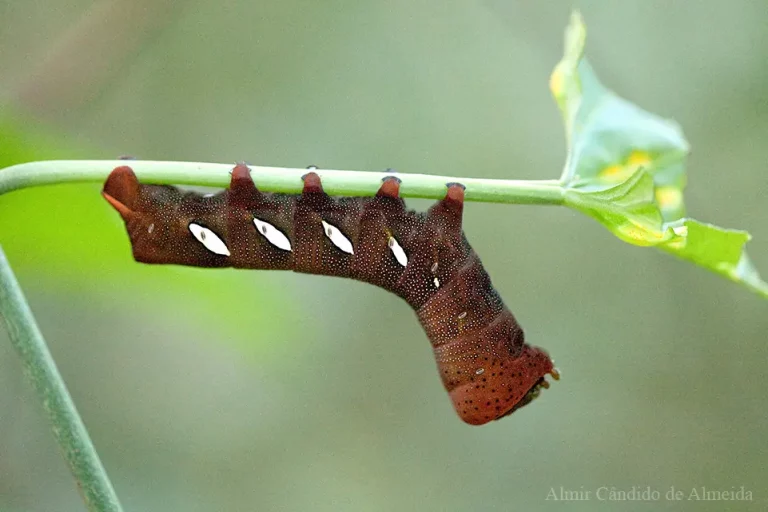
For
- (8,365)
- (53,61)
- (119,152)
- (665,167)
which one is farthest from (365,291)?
(665,167)

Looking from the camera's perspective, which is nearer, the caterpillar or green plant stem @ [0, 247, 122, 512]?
green plant stem @ [0, 247, 122, 512]

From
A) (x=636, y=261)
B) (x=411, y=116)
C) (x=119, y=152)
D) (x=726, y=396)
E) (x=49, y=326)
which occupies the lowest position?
(x=726, y=396)

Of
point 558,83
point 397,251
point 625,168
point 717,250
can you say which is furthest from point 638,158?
point 397,251

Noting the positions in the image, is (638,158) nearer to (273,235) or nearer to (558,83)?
(558,83)

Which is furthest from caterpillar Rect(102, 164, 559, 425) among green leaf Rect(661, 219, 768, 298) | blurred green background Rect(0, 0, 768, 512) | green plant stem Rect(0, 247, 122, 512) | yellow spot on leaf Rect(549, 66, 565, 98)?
blurred green background Rect(0, 0, 768, 512)

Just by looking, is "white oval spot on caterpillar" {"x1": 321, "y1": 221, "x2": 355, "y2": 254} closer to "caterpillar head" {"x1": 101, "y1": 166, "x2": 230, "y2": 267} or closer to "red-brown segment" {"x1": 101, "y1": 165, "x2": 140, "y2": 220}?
"caterpillar head" {"x1": 101, "y1": 166, "x2": 230, "y2": 267}

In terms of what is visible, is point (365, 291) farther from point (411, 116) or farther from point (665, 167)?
point (665, 167)
